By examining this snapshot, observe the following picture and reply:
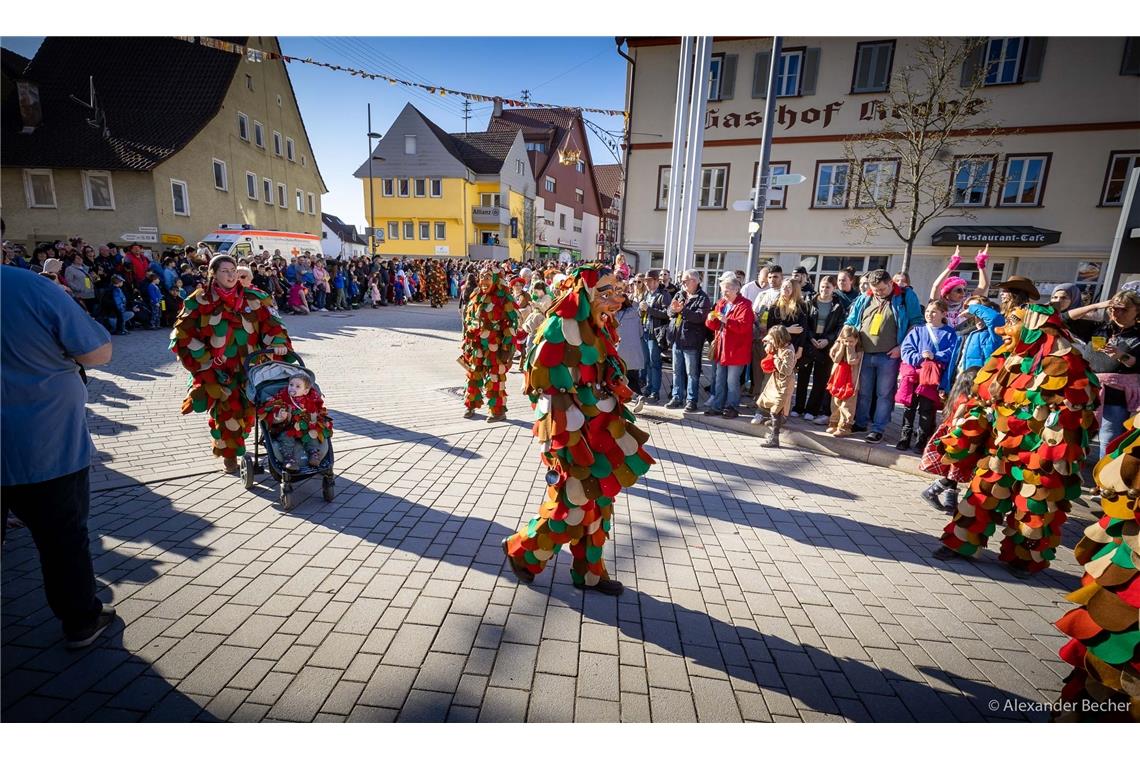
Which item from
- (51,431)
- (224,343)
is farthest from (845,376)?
(51,431)

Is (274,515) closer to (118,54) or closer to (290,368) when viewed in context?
(290,368)

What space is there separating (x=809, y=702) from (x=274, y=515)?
3.86m

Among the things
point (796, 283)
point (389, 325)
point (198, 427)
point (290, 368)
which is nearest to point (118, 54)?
point (389, 325)

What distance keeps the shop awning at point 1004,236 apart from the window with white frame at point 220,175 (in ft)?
95.1

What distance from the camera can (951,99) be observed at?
1467cm

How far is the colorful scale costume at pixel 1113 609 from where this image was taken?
2.06m

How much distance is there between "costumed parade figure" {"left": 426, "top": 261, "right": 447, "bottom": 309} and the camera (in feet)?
72.1

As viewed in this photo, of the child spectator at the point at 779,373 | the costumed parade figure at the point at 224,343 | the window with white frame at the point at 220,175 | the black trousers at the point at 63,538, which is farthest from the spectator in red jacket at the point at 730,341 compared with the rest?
the window with white frame at the point at 220,175

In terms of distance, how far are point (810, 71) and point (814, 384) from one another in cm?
1468

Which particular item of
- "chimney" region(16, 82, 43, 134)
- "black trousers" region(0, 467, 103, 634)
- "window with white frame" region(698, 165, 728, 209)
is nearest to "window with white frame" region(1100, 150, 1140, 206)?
"window with white frame" region(698, 165, 728, 209)

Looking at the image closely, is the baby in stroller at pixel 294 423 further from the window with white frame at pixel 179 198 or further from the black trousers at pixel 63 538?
the window with white frame at pixel 179 198

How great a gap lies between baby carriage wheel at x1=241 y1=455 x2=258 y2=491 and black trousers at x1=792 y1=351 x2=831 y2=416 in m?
6.46

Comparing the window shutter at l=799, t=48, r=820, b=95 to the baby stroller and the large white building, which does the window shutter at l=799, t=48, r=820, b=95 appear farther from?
the baby stroller

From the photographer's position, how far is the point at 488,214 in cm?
3594
